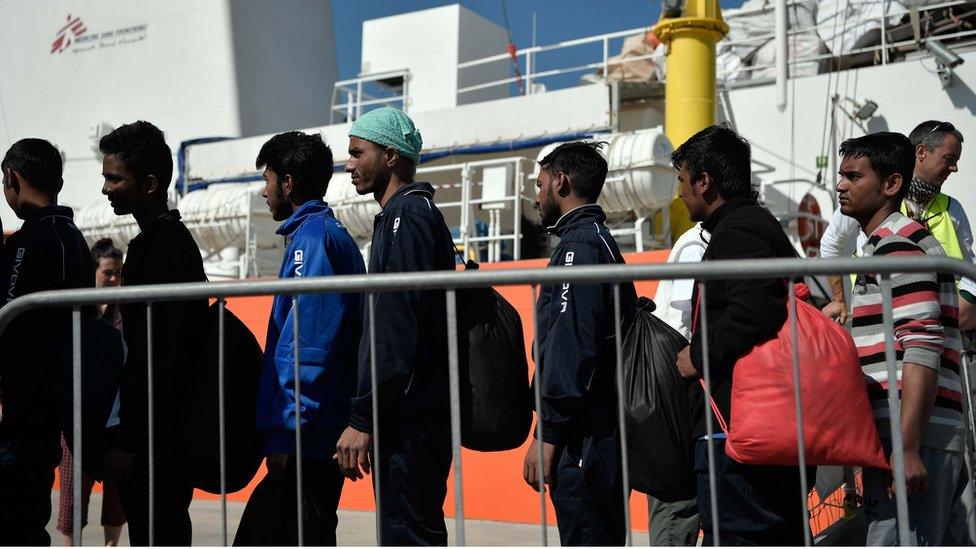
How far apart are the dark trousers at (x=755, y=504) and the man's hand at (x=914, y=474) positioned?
278mm

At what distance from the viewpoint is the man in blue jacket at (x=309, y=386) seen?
3.06 m

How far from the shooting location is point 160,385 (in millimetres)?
3223

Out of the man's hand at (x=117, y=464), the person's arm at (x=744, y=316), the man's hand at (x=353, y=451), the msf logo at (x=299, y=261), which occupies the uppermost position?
the msf logo at (x=299, y=261)

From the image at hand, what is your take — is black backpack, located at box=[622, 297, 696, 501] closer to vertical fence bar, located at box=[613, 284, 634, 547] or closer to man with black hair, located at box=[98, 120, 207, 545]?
vertical fence bar, located at box=[613, 284, 634, 547]

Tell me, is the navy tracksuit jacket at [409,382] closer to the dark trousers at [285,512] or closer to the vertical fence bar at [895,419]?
the dark trousers at [285,512]

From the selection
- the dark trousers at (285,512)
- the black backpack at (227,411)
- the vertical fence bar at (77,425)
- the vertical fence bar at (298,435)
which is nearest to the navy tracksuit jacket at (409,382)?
the vertical fence bar at (298,435)

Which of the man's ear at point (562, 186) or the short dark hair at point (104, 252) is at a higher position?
the man's ear at point (562, 186)

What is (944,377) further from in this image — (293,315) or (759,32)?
(759,32)

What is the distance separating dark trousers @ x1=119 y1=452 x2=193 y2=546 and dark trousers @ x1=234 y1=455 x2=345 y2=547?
1.29ft

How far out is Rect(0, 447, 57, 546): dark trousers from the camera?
3541mm

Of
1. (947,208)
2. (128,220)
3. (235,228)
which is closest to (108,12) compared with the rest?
(128,220)

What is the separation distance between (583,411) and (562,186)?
0.90 m

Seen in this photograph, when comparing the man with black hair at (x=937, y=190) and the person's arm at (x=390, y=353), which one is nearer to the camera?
the person's arm at (x=390, y=353)

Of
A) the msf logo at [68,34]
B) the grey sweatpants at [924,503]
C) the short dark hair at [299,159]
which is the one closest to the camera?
the grey sweatpants at [924,503]
